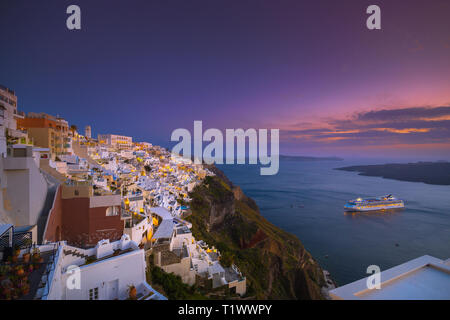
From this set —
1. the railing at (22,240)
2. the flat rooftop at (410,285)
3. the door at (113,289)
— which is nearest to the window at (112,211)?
the railing at (22,240)

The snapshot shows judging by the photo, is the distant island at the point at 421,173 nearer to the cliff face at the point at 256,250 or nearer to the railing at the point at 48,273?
the cliff face at the point at 256,250

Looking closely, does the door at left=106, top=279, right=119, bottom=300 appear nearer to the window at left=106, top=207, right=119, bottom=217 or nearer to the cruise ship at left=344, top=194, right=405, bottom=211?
the window at left=106, top=207, right=119, bottom=217

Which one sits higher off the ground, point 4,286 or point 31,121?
point 31,121

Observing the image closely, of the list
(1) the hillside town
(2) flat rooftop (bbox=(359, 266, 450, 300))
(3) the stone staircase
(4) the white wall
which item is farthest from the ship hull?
(3) the stone staircase

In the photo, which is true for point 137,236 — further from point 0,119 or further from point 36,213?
point 0,119

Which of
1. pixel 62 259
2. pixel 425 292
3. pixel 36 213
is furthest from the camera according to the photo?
pixel 36 213

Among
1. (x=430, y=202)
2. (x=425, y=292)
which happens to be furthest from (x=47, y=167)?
(x=430, y=202)

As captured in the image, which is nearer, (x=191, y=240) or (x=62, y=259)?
(x=62, y=259)
